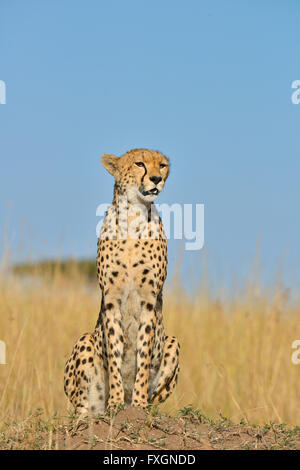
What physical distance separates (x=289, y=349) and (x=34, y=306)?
2611 millimetres

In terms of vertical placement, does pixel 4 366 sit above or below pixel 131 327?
below

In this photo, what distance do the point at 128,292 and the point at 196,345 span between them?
3.10 meters

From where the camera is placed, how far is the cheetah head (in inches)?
147

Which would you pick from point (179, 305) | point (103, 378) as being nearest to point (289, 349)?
point (179, 305)

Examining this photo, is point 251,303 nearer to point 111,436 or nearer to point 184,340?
point 184,340

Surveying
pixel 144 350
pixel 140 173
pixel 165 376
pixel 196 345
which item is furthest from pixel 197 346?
pixel 140 173

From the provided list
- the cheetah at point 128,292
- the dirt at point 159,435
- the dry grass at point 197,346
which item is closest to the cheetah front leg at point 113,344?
the cheetah at point 128,292

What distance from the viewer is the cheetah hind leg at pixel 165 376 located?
13.5ft

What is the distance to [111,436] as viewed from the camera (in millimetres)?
3158

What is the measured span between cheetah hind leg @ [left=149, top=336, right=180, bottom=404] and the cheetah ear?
1.15 metres

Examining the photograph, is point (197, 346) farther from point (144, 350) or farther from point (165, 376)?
point (144, 350)
